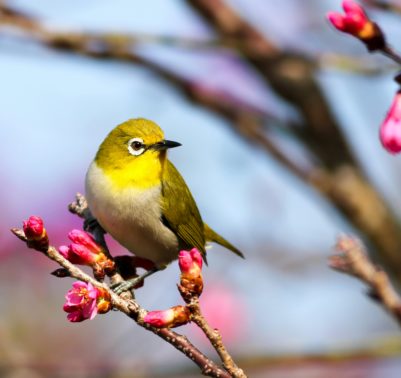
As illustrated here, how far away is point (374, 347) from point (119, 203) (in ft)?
4.75

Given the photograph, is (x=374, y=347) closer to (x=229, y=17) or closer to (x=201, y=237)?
(x=201, y=237)

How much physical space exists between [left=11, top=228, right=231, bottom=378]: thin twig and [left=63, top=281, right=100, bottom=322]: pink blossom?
5 centimetres

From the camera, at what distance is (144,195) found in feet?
14.1

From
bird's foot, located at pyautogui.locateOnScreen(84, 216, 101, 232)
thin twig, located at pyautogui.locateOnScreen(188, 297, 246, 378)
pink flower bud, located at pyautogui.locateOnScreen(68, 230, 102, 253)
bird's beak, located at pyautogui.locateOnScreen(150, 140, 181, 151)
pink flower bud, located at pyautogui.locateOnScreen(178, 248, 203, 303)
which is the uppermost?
bird's beak, located at pyautogui.locateOnScreen(150, 140, 181, 151)

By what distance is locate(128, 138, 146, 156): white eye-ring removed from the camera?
430cm

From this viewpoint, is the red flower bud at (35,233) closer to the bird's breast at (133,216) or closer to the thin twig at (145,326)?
the thin twig at (145,326)

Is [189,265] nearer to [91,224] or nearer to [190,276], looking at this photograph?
[190,276]

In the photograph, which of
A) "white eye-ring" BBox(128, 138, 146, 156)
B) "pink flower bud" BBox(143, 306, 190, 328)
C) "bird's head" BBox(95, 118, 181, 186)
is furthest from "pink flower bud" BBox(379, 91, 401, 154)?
"white eye-ring" BBox(128, 138, 146, 156)

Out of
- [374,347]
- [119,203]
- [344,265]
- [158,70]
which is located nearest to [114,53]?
[158,70]

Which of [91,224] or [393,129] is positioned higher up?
[91,224]

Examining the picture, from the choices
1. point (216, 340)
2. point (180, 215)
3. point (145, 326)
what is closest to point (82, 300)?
point (145, 326)

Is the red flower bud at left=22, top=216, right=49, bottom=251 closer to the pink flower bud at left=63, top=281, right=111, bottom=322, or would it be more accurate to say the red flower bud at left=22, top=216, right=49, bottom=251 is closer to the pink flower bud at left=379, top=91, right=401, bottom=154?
the pink flower bud at left=63, top=281, right=111, bottom=322

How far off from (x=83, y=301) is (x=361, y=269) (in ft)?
3.52

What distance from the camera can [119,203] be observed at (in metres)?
4.10
